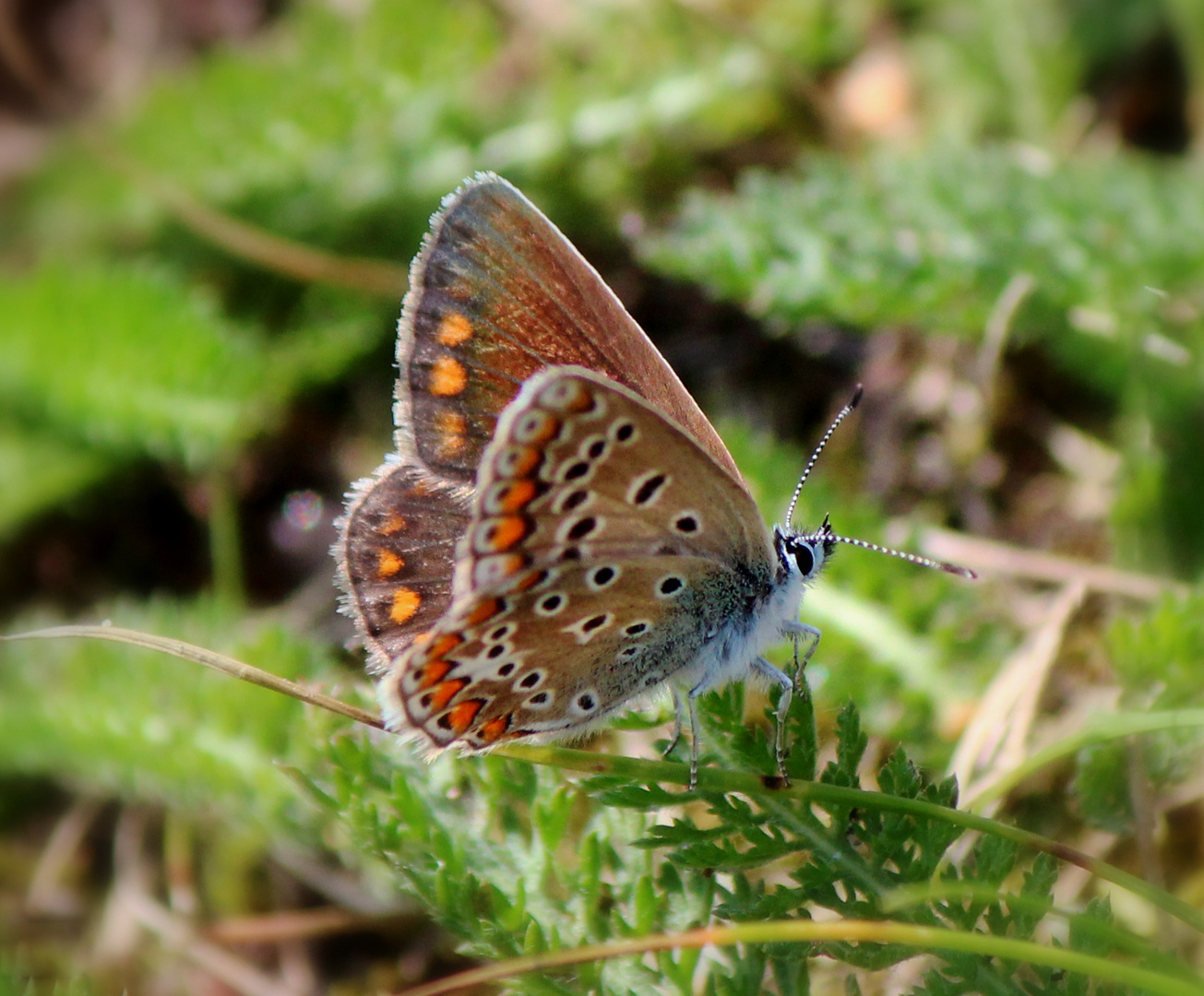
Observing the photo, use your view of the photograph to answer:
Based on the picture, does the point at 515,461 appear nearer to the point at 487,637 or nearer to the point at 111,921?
the point at 487,637

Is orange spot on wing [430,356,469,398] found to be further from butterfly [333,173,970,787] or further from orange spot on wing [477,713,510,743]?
orange spot on wing [477,713,510,743]

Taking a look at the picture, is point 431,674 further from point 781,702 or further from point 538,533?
point 781,702

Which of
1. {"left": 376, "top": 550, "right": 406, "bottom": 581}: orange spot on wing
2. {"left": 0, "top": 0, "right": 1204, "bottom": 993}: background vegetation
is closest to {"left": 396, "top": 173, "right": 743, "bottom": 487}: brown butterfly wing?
{"left": 376, "top": 550, "right": 406, "bottom": 581}: orange spot on wing

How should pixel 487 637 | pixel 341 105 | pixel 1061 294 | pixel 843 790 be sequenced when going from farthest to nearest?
1. pixel 341 105
2. pixel 1061 294
3. pixel 487 637
4. pixel 843 790

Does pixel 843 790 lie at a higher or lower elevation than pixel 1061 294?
lower

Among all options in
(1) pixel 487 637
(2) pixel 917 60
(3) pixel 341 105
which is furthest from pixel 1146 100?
(1) pixel 487 637

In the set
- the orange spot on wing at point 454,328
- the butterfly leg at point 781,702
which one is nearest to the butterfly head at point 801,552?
the butterfly leg at point 781,702
